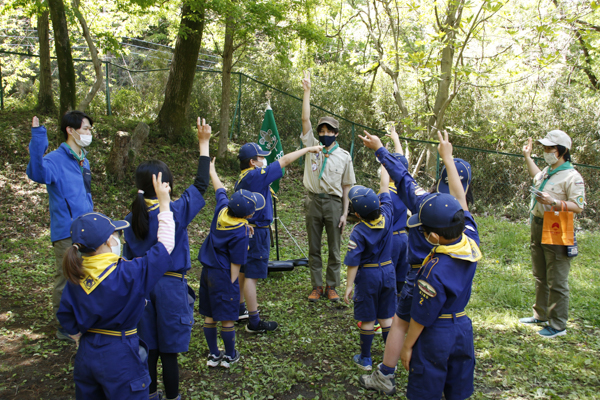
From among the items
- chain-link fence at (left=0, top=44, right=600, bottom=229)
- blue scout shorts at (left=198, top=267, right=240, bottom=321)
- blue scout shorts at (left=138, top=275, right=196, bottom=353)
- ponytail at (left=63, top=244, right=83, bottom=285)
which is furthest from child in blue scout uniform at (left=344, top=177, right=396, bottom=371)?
chain-link fence at (left=0, top=44, right=600, bottom=229)

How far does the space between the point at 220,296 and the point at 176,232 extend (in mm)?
875

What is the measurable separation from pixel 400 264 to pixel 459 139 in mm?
9241

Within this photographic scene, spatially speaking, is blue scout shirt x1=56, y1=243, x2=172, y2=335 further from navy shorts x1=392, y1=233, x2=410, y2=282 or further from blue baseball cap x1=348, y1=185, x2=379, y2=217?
navy shorts x1=392, y1=233, x2=410, y2=282

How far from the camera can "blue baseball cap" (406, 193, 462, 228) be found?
2.22 metres

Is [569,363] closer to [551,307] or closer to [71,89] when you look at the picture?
[551,307]

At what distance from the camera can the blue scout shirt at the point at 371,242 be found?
3.42 metres

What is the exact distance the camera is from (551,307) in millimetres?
4266

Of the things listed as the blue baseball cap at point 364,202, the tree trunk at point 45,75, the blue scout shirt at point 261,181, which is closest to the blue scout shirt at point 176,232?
the blue scout shirt at point 261,181

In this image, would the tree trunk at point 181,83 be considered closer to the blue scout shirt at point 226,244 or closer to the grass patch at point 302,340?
the grass patch at point 302,340

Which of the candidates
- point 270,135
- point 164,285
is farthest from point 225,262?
point 270,135

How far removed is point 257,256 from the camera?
425 centimetres

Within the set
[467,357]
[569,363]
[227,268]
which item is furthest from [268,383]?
[569,363]

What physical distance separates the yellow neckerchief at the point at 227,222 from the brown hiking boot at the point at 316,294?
6.43ft

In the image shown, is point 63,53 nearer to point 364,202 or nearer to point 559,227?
point 364,202
